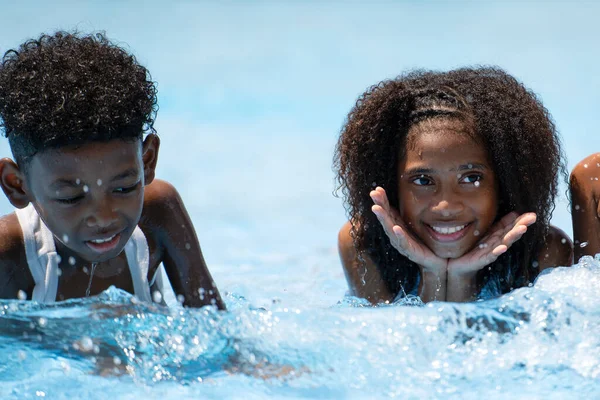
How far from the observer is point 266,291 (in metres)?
6.15

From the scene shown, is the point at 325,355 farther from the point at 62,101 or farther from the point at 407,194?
the point at 62,101

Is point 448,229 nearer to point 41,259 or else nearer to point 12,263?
point 41,259

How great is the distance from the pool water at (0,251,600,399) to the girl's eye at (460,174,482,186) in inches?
20.3

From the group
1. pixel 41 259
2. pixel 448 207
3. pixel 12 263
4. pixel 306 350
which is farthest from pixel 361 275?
pixel 12 263

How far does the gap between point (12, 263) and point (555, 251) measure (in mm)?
2237

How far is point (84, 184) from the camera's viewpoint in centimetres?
318

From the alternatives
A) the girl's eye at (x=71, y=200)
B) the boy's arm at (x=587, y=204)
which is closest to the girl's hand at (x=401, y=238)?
the boy's arm at (x=587, y=204)

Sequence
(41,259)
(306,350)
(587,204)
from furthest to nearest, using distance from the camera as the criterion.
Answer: (587,204), (41,259), (306,350)

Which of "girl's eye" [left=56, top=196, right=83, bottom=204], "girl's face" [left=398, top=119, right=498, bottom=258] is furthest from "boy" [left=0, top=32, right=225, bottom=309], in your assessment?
"girl's face" [left=398, top=119, right=498, bottom=258]

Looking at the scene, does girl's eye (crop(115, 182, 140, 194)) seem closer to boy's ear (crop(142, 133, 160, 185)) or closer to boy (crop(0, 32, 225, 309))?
boy (crop(0, 32, 225, 309))

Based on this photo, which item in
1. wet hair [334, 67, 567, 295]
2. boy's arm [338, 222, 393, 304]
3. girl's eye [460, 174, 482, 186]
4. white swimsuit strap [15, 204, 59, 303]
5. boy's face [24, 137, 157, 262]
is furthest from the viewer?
boy's arm [338, 222, 393, 304]

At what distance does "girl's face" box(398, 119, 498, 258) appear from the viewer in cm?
359

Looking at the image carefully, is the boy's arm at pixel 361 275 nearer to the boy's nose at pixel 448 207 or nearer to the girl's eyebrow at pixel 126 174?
the boy's nose at pixel 448 207

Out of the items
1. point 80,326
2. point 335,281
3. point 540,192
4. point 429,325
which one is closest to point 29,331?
point 80,326
